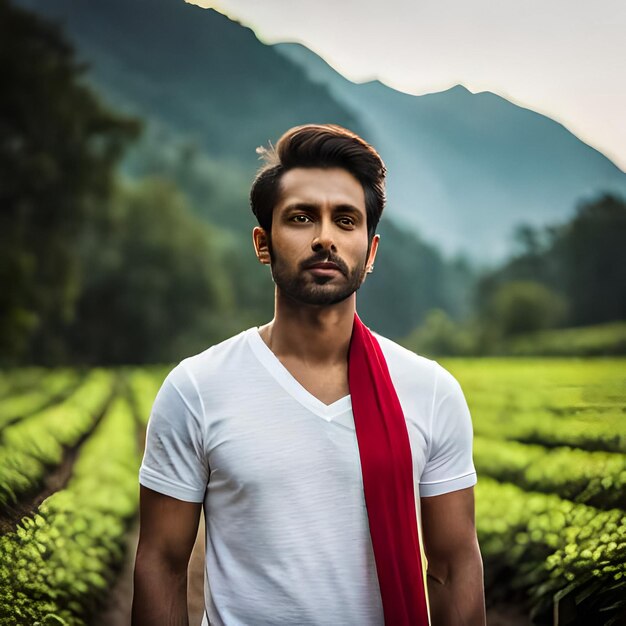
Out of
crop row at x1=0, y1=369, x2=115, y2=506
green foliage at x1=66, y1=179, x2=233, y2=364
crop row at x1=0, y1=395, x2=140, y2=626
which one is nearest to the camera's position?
crop row at x1=0, y1=395, x2=140, y2=626

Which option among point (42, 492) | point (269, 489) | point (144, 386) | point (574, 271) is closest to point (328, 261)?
point (269, 489)

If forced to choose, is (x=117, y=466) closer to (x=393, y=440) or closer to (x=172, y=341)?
(x=172, y=341)

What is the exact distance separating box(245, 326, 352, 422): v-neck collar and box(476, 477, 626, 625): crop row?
1.90 m

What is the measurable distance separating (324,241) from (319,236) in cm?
2

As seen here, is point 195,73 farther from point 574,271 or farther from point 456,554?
A: point 456,554

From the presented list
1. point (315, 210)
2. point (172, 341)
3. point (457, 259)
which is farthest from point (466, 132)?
point (315, 210)

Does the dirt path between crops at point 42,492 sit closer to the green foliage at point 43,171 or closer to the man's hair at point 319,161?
the green foliage at point 43,171

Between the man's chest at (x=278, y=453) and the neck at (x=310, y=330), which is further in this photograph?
the neck at (x=310, y=330)

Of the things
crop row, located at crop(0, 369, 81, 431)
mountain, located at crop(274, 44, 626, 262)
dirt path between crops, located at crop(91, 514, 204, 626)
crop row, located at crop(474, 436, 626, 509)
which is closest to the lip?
dirt path between crops, located at crop(91, 514, 204, 626)

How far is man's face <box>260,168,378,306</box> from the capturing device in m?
1.70

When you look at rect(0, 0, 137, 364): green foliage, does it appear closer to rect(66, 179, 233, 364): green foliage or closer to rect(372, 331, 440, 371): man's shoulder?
rect(66, 179, 233, 364): green foliage

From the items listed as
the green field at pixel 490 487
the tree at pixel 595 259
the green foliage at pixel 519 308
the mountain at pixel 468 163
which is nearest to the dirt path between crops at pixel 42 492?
the green field at pixel 490 487

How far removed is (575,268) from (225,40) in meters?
2.64

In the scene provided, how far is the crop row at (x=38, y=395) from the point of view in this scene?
4.44 metres
